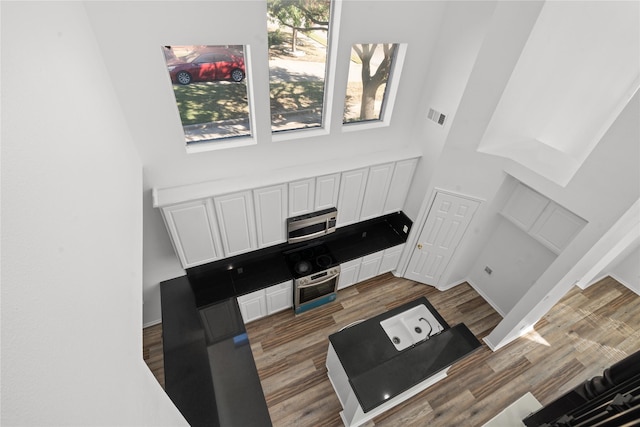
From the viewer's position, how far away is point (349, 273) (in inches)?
200

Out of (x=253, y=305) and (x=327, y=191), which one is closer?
(x=327, y=191)

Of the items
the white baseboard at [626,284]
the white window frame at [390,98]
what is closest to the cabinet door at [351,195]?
the white window frame at [390,98]

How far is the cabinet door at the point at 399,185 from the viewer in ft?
14.7

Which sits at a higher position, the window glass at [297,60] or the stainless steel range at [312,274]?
the window glass at [297,60]

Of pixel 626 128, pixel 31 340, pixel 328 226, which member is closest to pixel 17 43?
pixel 31 340

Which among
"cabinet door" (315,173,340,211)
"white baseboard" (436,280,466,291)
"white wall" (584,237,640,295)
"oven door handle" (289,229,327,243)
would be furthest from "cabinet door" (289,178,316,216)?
"white wall" (584,237,640,295)

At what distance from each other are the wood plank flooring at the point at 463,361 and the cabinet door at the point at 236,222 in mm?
1518

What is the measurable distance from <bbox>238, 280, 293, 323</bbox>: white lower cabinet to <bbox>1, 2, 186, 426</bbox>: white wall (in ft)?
7.98

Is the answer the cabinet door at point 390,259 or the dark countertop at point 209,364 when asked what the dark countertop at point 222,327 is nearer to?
the dark countertop at point 209,364

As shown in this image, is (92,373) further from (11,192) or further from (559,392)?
(559,392)

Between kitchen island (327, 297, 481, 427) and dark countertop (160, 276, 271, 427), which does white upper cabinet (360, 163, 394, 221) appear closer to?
kitchen island (327, 297, 481, 427)

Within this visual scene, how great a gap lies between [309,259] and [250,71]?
2852 millimetres

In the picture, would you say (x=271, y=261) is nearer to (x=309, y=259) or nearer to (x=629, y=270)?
(x=309, y=259)

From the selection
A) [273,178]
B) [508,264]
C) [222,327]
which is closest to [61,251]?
[273,178]
